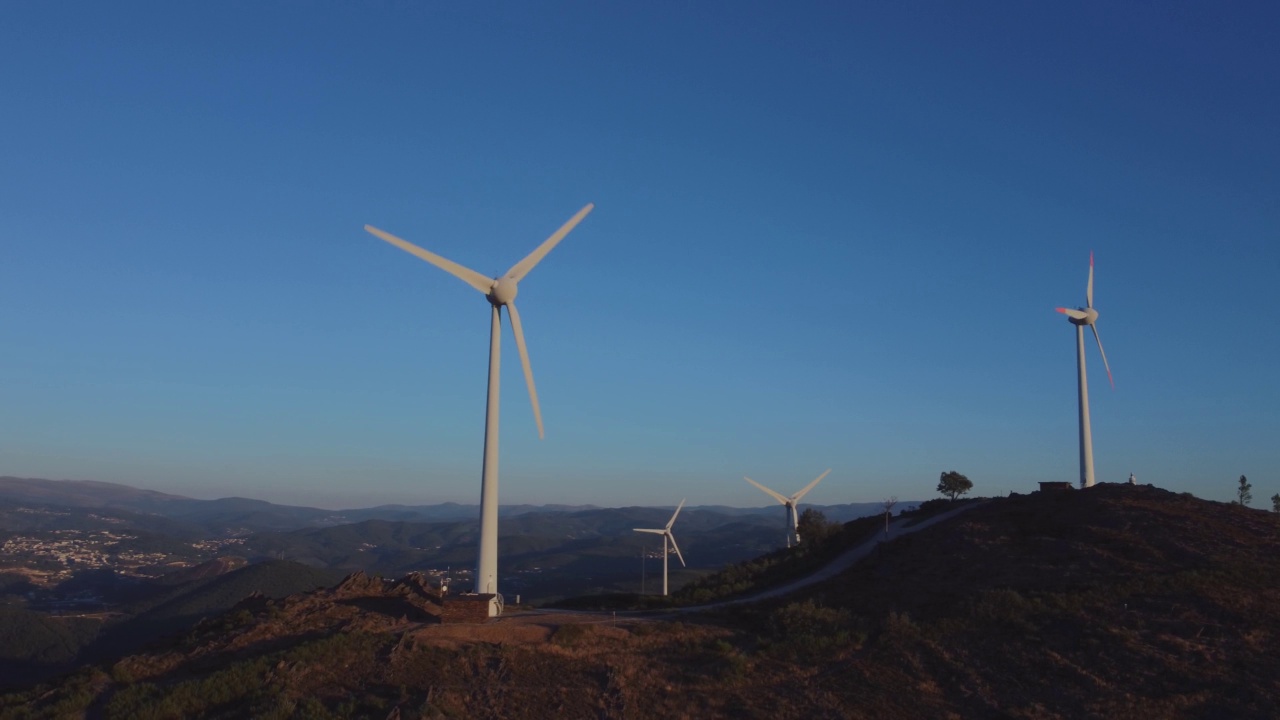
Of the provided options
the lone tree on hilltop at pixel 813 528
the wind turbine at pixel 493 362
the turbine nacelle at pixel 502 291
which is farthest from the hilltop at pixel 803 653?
the lone tree on hilltop at pixel 813 528

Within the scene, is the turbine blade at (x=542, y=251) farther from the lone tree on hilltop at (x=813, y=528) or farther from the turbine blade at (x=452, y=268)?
the lone tree on hilltop at (x=813, y=528)

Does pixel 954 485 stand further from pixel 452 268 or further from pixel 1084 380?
pixel 452 268

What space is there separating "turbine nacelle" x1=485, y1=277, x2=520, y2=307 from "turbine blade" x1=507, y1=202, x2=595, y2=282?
1.95ft

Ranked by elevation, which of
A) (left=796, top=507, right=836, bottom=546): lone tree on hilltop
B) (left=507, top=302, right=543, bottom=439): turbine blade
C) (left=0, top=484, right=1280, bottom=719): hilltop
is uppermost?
(left=507, top=302, right=543, bottom=439): turbine blade

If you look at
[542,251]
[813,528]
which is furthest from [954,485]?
[542,251]

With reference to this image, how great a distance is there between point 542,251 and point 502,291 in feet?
16.0

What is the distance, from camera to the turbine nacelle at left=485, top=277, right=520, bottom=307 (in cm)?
4697

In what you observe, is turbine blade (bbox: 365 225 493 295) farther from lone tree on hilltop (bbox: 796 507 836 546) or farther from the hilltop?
lone tree on hilltop (bbox: 796 507 836 546)

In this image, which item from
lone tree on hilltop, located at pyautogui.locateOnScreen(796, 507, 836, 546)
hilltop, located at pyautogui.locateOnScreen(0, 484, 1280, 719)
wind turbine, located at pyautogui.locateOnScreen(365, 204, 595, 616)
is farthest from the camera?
lone tree on hilltop, located at pyautogui.locateOnScreen(796, 507, 836, 546)

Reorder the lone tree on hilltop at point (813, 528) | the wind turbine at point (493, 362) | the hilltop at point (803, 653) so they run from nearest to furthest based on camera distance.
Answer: the hilltop at point (803, 653)
the wind turbine at point (493, 362)
the lone tree on hilltop at point (813, 528)

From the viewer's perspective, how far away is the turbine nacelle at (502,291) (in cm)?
4697

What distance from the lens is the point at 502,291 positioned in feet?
154

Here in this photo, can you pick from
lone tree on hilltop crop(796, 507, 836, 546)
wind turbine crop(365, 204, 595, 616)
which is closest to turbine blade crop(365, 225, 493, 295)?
wind turbine crop(365, 204, 595, 616)

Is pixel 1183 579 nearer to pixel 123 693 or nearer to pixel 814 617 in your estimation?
pixel 814 617
